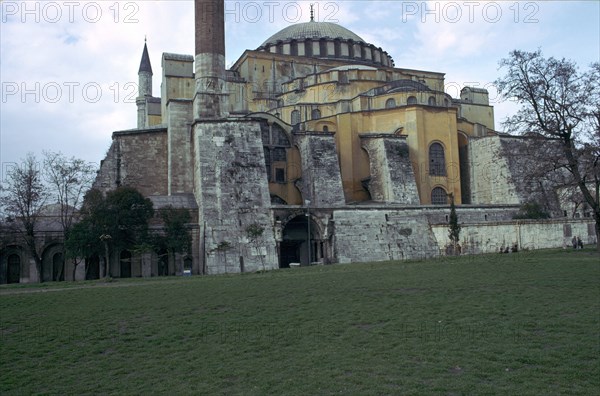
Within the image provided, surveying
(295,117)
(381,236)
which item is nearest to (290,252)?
(381,236)

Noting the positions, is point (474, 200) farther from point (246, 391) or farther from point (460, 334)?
point (246, 391)

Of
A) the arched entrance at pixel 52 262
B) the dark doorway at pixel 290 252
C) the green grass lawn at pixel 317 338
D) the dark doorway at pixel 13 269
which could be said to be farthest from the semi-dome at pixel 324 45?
the green grass lawn at pixel 317 338

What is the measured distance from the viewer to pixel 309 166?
31938 millimetres

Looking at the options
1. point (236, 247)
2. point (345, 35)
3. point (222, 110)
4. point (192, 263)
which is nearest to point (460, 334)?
point (236, 247)

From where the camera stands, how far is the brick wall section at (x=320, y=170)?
3084cm

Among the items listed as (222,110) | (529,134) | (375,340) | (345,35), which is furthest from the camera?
(345,35)

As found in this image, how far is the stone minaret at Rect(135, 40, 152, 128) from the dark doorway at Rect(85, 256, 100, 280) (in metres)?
22.6

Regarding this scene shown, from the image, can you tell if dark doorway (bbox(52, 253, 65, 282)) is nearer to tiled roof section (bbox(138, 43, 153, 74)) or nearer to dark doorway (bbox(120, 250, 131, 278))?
dark doorway (bbox(120, 250, 131, 278))

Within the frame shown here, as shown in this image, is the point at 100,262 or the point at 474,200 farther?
the point at 474,200

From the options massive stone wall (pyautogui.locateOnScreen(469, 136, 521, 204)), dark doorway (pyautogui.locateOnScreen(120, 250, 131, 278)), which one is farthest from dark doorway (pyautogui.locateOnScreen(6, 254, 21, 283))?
massive stone wall (pyautogui.locateOnScreen(469, 136, 521, 204))

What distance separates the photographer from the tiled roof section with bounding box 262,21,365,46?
1865 inches

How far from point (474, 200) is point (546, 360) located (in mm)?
28328

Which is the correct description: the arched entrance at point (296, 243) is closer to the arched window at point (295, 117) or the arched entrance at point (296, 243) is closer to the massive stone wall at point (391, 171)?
the massive stone wall at point (391, 171)

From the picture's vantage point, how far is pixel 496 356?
351 inches
